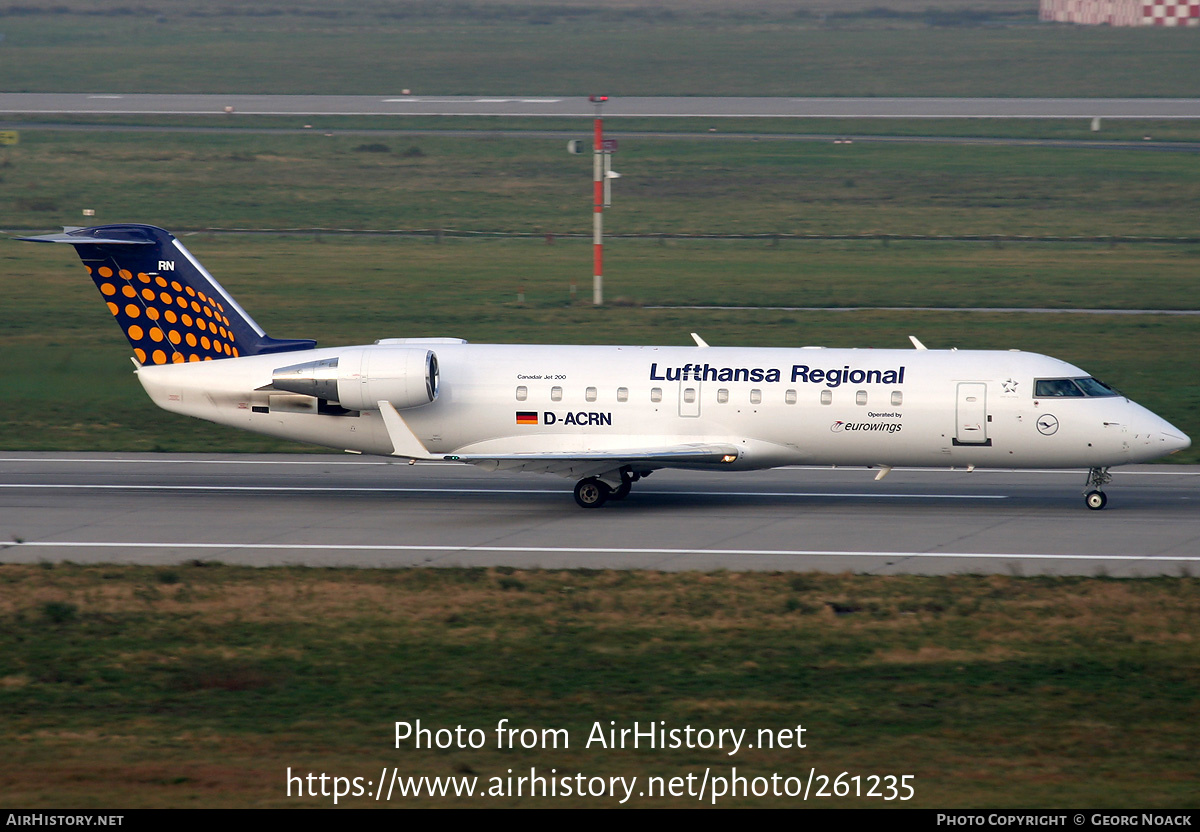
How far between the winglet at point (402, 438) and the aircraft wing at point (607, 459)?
1.99 ft

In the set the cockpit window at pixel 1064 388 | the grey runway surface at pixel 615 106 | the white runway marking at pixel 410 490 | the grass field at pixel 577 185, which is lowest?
the white runway marking at pixel 410 490

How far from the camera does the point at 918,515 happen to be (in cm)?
3142

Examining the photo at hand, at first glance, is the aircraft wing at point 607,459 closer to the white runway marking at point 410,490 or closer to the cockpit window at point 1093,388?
the white runway marking at point 410,490

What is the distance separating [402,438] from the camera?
99.9 feet

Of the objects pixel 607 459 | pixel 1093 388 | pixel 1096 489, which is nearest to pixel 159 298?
pixel 607 459

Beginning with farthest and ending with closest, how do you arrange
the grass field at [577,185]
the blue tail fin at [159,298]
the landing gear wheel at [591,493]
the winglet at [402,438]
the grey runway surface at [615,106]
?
the grey runway surface at [615,106], the grass field at [577,185], the blue tail fin at [159,298], the landing gear wheel at [591,493], the winglet at [402,438]

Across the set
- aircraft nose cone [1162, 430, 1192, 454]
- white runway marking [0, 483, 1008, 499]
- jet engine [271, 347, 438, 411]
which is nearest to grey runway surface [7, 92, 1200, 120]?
white runway marking [0, 483, 1008, 499]

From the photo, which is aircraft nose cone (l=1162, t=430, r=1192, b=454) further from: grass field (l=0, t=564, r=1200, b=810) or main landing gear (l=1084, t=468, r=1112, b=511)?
grass field (l=0, t=564, r=1200, b=810)

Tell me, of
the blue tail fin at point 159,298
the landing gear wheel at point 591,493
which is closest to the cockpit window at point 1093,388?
the landing gear wheel at point 591,493

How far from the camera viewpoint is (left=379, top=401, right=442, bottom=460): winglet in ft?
99.7

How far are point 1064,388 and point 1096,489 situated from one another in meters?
2.50

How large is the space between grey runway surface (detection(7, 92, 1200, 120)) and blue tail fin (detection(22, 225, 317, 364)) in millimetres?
76725

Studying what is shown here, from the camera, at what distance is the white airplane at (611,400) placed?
31.4 meters

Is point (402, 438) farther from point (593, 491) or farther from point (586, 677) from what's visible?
point (586, 677)
